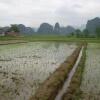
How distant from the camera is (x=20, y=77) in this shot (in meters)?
10.6

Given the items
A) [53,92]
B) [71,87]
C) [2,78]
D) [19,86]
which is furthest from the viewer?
[2,78]

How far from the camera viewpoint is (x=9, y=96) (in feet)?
25.0

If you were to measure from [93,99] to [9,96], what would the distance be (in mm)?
2426

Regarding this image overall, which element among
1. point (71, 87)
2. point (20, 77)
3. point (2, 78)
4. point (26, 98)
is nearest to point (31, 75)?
point (20, 77)

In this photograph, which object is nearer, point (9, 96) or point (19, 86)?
point (9, 96)

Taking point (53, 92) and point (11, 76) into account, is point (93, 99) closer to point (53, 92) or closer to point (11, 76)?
point (53, 92)

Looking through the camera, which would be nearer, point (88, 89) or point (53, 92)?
point (53, 92)

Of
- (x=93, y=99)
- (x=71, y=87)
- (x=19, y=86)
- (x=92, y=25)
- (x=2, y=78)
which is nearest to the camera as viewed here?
(x=93, y=99)

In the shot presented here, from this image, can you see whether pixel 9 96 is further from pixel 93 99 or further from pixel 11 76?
pixel 11 76

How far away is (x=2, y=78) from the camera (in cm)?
1040

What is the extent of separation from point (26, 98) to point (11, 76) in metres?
3.60

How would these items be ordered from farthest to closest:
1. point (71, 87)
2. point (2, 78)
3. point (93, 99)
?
point (2, 78), point (71, 87), point (93, 99)

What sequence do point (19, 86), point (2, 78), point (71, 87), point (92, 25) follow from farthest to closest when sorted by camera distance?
point (92, 25), point (2, 78), point (19, 86), point (71, 87)

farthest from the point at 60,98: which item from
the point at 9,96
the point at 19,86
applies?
the point at 19,86
